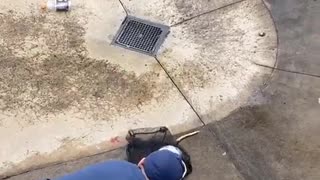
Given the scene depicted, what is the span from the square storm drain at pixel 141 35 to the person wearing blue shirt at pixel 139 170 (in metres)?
2.00

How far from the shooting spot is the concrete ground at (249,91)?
4520mm

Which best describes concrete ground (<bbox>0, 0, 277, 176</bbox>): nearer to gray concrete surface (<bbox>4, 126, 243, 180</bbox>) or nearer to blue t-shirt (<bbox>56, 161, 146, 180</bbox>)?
gray concrete surface (<bbox>4, 126, 243, 180</bbox>)

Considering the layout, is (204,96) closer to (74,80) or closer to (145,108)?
(145,108)

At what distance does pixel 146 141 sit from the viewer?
4523 millimetres

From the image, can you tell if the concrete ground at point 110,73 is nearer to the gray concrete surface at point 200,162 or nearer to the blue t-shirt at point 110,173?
the gray concrete surface at point 200,162

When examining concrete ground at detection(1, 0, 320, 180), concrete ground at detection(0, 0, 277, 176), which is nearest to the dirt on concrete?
concrete ground at detection(0, 0, 277, 176)

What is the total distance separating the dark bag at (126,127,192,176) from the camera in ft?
14.6

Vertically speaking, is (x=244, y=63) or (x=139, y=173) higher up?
(x=139, y=173)

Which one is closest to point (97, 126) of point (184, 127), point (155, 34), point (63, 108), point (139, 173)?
point (63, 108)

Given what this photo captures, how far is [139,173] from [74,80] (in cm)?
184

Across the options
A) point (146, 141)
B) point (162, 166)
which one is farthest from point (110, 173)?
point (146, 141)

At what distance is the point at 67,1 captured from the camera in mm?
5477

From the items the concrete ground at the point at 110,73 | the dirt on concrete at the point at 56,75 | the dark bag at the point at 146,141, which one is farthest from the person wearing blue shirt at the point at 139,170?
the dirt on concrete at the point at 56,75

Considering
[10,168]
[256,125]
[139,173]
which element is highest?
[139,173]
